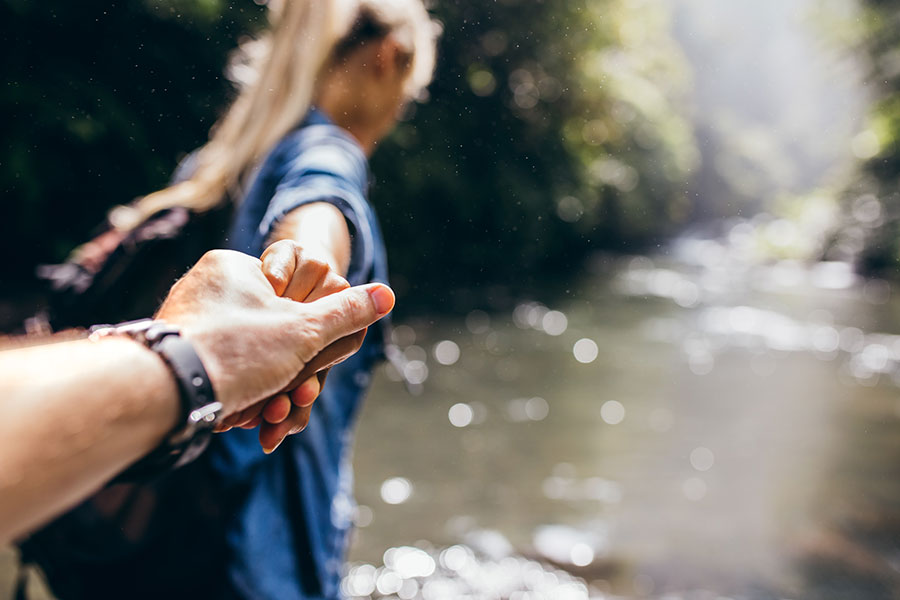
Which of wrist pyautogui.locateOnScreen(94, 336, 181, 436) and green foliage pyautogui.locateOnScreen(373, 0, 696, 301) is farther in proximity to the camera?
green foliage pyautogui.locateOnScreen(373, 0, 696, 301)

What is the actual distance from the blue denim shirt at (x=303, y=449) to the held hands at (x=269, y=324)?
0.97 ft

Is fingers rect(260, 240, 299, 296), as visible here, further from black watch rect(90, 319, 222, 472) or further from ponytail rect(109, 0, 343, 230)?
ponytail rect(109, 0, 343, 230)

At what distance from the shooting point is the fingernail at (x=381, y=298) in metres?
0.62

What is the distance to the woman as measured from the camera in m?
0.99

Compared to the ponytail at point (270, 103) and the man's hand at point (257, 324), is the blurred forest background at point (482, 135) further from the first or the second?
the man's hand at point (257, 324)

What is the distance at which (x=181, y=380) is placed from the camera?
0.49 meters

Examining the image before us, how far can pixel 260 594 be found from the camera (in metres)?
1.10

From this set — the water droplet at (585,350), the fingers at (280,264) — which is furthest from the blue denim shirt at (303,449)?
the water droplet at (585,350)

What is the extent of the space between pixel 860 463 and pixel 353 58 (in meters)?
5.45

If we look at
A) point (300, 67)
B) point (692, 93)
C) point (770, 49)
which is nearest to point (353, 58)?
point (300, 67)

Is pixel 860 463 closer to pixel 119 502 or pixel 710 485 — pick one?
pixel 710 485

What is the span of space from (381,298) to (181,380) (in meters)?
0.19

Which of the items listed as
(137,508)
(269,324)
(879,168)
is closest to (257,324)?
(269,324)

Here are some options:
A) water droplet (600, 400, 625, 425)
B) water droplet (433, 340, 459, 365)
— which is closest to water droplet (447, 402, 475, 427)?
water droplet (600, 400, 625, 425)
